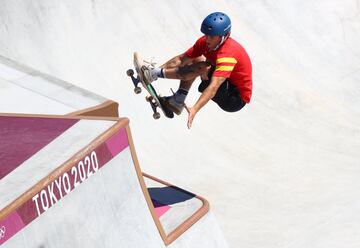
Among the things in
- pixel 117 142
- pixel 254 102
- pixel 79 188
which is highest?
pixel 117 142

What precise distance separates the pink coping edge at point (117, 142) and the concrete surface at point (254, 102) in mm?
3495

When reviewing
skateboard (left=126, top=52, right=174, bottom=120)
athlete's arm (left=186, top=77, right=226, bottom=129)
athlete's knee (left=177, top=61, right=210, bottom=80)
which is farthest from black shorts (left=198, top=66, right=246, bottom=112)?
skateboard (left=126, top=52, right=174, bottom=120)

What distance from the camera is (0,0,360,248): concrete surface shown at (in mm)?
11320

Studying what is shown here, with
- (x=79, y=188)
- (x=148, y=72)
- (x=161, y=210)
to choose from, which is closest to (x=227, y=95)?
(x=148, y=72)

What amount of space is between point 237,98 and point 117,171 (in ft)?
7.64

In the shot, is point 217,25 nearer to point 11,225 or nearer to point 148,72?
point 148,72

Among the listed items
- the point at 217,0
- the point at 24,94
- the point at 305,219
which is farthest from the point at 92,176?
the point at 217,0

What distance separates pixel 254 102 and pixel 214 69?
4724 mm

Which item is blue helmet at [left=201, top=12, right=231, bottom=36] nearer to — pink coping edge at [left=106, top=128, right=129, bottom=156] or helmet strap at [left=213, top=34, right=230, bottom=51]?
helmet strap at [left=213, top=34, right=230, bottom=51]

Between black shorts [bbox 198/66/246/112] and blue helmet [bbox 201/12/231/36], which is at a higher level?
blue helmet [bbox 201/12/231/36]

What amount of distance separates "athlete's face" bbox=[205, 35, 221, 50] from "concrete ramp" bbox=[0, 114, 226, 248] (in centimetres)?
166

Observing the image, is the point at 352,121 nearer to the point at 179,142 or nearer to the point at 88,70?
the point at 179,142

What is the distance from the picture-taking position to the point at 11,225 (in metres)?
5.90

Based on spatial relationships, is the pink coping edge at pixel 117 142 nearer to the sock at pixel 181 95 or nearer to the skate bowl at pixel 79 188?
the skate bowl at pixel 79 188
